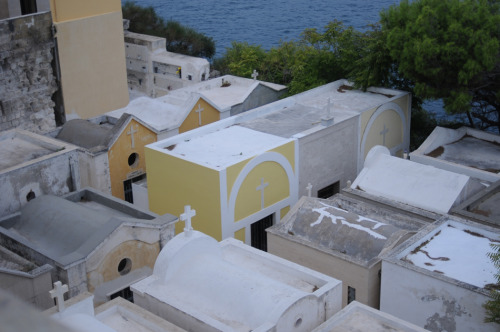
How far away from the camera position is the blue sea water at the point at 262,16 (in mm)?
80312

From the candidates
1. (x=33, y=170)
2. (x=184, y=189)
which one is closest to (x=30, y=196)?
(x=33, y=170)

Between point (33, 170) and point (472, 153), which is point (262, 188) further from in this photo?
point (472, 153)

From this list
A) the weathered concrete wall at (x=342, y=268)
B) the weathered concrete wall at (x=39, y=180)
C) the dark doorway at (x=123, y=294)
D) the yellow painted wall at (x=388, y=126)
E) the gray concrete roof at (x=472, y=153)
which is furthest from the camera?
the yellow painted wall at (x=388, y=126)

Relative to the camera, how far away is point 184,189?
19641mm

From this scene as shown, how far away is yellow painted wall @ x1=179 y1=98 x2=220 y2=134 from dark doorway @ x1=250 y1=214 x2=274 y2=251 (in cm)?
542

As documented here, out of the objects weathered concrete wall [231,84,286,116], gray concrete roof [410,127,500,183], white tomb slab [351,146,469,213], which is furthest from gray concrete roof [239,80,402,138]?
white tomb slab [351,146,469,213]

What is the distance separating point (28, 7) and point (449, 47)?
1888cm

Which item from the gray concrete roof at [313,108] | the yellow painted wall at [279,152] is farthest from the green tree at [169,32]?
the yellow painted wall at [279,152]

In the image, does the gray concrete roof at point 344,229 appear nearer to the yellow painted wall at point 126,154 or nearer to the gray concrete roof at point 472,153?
the gray concrete roof at point 472,153

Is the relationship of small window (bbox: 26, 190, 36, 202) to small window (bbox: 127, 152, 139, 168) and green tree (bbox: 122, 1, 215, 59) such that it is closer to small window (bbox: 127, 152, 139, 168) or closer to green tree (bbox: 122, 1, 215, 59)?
small window (bbox: 127, 152, 139, 168)

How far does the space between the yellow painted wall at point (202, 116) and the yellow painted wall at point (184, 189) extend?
387 cm

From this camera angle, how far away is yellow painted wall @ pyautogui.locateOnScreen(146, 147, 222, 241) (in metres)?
18.9

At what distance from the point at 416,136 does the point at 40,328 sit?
30.4 meters

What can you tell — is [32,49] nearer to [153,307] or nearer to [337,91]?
[337,91]
